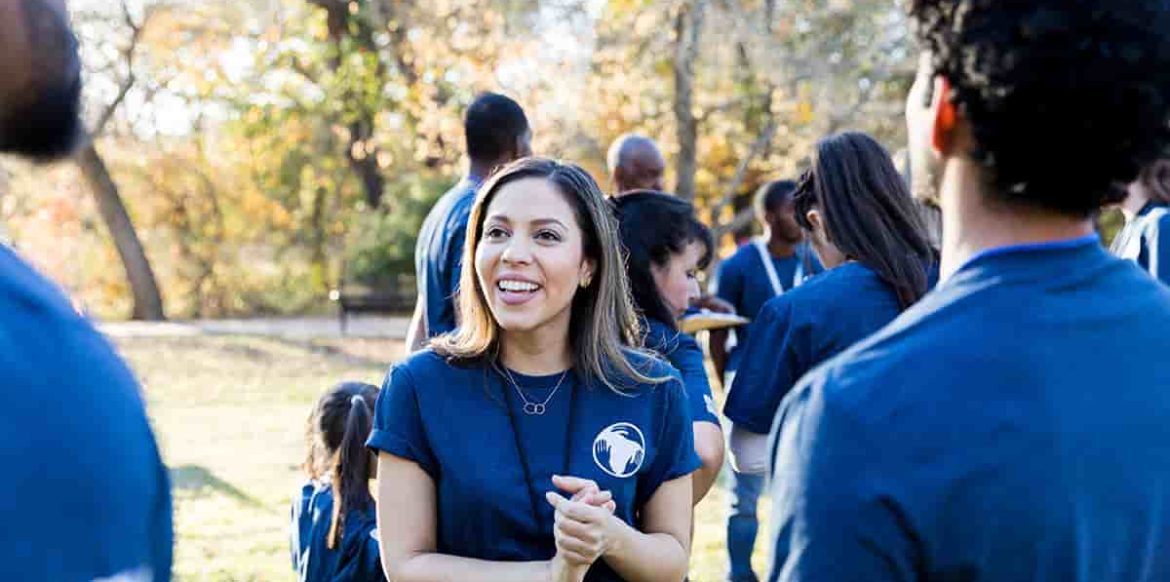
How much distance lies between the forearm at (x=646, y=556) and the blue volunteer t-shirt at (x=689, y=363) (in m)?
0.78

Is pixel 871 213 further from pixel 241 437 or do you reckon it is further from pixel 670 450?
pixel 241 437

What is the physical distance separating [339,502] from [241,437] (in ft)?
30.9

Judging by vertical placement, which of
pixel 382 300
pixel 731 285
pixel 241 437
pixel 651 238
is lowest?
pixel 382 300

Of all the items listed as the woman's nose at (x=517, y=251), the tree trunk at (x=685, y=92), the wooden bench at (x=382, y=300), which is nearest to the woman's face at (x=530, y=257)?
the woman's nose at (x=517, y=251)

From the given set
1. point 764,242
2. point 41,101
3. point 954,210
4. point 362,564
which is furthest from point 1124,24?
point 764,242

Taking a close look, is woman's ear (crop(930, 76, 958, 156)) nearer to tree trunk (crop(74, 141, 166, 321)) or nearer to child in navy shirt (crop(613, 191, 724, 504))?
child in navy shirt (crop(613, 191, 724, 504))

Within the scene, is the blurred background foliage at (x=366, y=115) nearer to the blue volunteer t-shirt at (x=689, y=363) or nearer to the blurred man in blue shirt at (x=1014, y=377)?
the blue volunteer t-shirt at (x=689, y=363)

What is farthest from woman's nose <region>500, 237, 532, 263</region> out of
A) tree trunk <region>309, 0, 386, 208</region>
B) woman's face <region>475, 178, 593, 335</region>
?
tree trunk <region>309, 0, 386, 208</region>

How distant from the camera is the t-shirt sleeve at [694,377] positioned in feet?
13.6

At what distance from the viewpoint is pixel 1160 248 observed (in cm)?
470

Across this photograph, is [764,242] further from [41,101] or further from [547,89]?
[547,89]

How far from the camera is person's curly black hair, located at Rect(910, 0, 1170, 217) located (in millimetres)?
1713

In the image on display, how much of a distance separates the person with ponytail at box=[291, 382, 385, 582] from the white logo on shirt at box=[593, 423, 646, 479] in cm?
137

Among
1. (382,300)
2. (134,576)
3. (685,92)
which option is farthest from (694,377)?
(382,300)
